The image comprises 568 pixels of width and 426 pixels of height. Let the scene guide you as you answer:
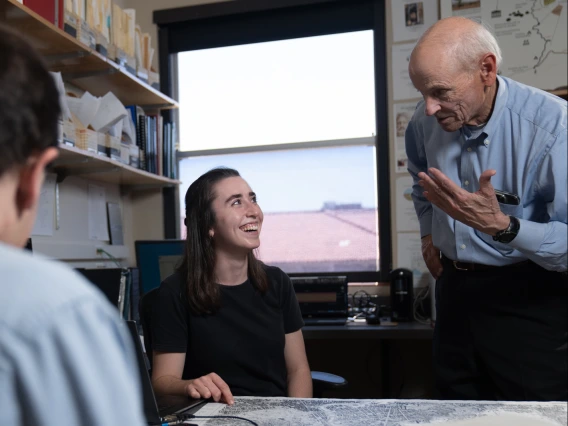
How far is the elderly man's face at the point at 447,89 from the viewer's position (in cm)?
144

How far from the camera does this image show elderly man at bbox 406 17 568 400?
1.40 meters

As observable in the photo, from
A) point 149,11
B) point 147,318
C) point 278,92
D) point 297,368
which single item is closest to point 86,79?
point 149,11

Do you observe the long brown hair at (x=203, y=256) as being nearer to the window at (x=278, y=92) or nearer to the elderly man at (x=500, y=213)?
the elderly man at (x=500, y=213)

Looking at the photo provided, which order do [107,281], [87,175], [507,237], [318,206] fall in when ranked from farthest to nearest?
[318,206], [87,175], [107,281], [507,237]

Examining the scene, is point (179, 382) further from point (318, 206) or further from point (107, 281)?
point (318, 206)

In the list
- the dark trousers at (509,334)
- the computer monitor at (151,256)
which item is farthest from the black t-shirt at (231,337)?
the computer monitor at (151,256)

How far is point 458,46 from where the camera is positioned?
4.78 ft

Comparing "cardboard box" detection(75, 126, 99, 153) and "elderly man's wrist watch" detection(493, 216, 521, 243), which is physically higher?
"cardboard box" detection(75, 126, 99, 153)

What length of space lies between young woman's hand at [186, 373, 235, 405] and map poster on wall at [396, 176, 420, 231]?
1.94 meters

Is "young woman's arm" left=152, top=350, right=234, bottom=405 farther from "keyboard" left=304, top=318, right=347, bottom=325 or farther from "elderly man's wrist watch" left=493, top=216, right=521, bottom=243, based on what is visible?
"keyboard" left=304, top=318, right=347, bottom=325

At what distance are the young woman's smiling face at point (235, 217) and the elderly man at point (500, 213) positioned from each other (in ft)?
1.84

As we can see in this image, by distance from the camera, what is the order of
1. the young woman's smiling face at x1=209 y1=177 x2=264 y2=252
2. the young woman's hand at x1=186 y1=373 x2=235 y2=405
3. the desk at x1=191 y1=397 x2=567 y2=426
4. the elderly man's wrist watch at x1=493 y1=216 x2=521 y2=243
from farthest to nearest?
the young woman's smiling face at x1=209 y1=177 x2=264 y2=252 → the elderly man's wrist watch at x1=493 y1=216 x2=521 y2=243 → the young woman's hand at x1=186 y1=373 x2=235 y2=405 → the desk at x1=191 y1=397 x2=567 y2=426

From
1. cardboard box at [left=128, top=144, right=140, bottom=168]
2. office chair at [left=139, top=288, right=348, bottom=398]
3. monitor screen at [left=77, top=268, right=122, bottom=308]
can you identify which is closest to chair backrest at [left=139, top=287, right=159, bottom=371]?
office chair at [left=139, top=288, right=348, bottom=398]

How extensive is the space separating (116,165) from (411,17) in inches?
67.0
